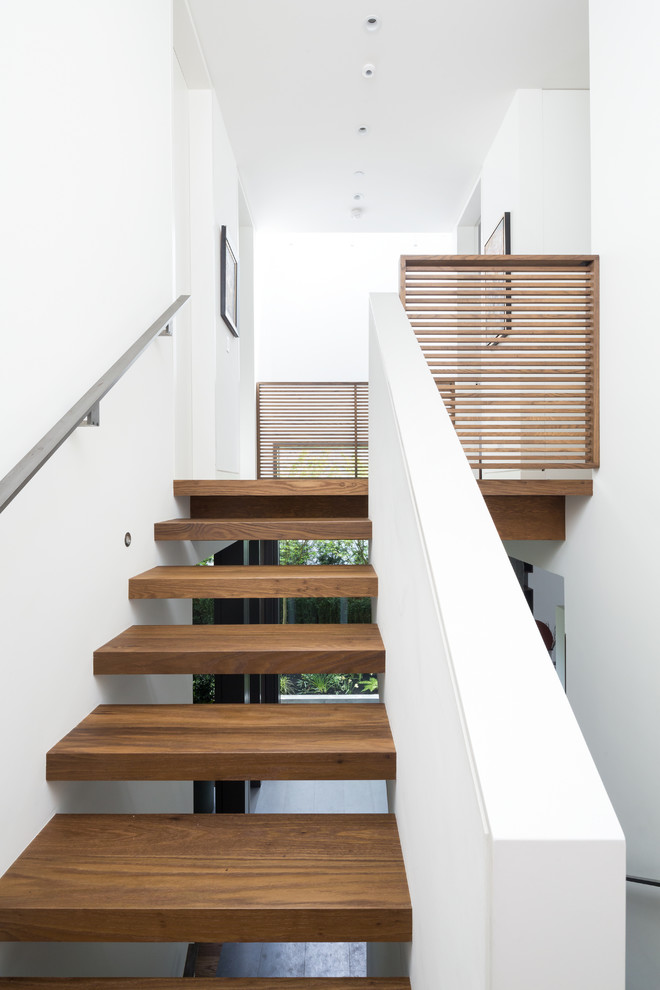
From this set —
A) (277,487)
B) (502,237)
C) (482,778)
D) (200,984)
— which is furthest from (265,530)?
(502,237)

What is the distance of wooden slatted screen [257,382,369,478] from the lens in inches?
263

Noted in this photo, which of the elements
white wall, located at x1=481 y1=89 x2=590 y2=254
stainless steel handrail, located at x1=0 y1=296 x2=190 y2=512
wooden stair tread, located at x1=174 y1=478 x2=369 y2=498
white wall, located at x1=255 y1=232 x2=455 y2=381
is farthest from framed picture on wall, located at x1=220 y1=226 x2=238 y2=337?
white wall, located at x1=255 y1=232 x2=455 y2=381

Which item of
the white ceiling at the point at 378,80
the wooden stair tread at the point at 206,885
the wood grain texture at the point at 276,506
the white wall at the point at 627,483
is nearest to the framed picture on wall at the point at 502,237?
the white ceiling at the point at 378,80

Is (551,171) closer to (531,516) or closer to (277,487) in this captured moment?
(531,516)

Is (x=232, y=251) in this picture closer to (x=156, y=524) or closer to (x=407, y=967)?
(x=156, y=524)

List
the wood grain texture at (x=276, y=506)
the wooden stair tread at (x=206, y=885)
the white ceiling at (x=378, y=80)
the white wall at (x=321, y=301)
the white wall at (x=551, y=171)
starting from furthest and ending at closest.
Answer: the white wall at (x=321, y=301) < the white wall at (x=551, y=171) < the white ceiling at (x=378, y=80) < the wood grain texture at (x=276, y=506) < the wooden stair tread at (x=206, y=885)

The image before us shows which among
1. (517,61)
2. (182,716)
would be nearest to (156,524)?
(182,716)

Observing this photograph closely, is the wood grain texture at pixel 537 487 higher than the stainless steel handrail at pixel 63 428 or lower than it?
lower

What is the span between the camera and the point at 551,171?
13.1 ft

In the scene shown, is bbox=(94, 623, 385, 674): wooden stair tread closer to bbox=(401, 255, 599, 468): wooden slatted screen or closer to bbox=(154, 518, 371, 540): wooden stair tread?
bbox=(154, 518, 371, 540): wooden stair tread

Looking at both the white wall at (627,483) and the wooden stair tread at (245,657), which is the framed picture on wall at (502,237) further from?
the wooden stair tread at (245,657)

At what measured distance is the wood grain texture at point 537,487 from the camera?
2771mm

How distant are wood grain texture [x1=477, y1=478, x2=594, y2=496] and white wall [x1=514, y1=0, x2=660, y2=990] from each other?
0.05 metres

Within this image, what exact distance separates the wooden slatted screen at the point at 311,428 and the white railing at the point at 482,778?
207 inches
